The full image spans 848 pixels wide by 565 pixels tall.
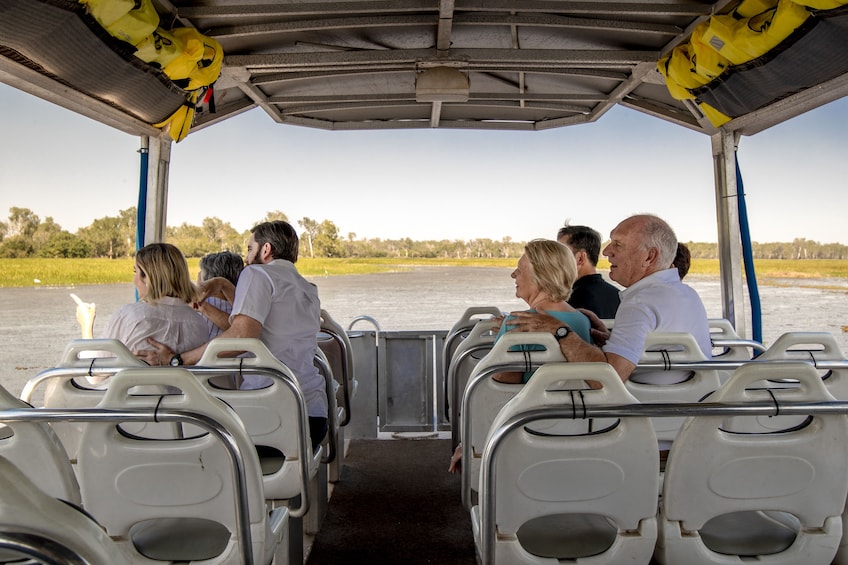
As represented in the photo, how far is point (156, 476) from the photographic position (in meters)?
1.69

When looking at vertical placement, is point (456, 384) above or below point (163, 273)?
below

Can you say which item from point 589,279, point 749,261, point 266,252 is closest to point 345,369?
point 266,252

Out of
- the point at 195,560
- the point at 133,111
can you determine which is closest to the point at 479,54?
the point at 133,111

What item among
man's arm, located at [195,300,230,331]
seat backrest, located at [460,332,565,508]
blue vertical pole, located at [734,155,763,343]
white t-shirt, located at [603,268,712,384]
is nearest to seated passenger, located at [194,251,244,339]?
man's arm, located at [195,300,230,331]

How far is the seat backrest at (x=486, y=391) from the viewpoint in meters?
2.24

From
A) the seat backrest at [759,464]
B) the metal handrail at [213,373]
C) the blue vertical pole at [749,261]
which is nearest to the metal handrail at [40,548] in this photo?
the seat backrest at [759,464]

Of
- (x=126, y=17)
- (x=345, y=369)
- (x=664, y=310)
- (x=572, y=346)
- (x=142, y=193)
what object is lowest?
(x=345, y=369)

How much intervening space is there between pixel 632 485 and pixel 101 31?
9.12ft

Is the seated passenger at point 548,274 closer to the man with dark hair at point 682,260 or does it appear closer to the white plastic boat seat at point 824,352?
the white plastic boat seat at point 824,352

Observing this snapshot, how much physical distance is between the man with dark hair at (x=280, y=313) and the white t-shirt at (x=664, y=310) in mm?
1412

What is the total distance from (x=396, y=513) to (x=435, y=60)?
8.91 ft

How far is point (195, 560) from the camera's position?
5.84 feet

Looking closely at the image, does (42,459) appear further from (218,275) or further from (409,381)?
(409,381)

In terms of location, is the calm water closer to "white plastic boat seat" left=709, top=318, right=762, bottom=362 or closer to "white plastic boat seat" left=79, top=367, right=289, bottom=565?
"white plastic boat seat" left=709, top=318, right=762, bottom=362
